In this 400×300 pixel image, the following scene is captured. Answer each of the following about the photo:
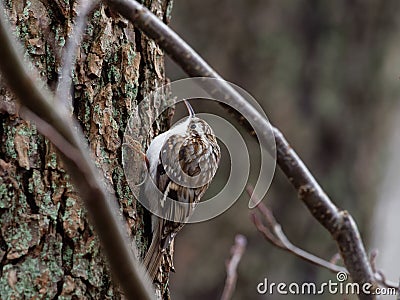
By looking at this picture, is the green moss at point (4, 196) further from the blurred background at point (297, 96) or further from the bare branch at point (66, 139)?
the blurred background at point (297, 96)

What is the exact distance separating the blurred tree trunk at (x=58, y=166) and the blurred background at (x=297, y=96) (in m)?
2.03

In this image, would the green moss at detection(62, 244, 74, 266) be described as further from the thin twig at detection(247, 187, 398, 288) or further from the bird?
the thin twig at detection(247, 187, 398, 288)

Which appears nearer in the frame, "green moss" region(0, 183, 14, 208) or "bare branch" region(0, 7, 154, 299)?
"bare branch" region(0, 7, 154, 299)

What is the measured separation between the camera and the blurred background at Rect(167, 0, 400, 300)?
3.82 m

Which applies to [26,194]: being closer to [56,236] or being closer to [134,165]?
[56,236]

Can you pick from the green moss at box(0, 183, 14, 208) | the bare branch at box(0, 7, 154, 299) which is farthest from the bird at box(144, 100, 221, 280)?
the bare branch at box(0, 7, 154, 299)

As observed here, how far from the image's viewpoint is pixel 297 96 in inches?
151

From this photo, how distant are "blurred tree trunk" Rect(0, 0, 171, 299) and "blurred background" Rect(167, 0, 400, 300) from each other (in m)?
2.03

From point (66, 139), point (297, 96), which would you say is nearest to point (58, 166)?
point (66, 139)

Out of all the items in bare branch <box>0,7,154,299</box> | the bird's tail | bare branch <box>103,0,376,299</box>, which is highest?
the bird's tail

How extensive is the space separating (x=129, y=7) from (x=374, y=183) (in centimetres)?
313

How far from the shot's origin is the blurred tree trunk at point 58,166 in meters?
1.50

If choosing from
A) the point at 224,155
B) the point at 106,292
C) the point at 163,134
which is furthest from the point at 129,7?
the point at 224,155

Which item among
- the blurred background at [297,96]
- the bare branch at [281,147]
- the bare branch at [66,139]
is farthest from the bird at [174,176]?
the blurred background at [297,96]
